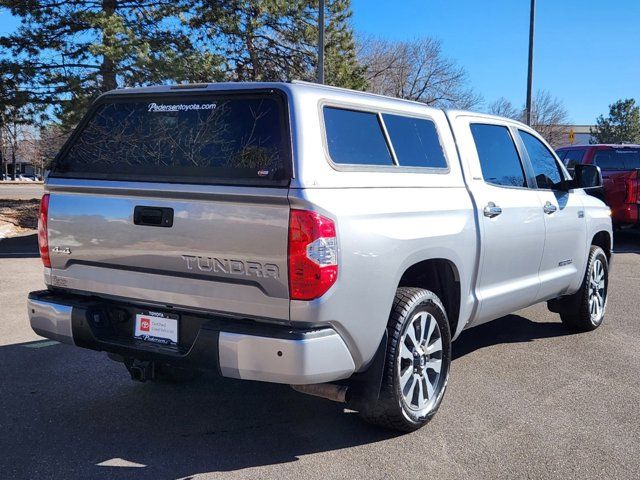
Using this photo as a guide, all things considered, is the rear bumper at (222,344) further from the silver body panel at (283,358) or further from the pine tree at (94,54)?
the pine tree at (94,54)

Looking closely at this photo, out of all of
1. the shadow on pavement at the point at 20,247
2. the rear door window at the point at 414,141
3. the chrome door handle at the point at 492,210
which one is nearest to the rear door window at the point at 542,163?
the chrome door handle at the point at 492,210

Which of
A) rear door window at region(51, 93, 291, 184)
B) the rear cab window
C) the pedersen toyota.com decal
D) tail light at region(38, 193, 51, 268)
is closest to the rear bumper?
tail light at region(38, 193, 51, 268)

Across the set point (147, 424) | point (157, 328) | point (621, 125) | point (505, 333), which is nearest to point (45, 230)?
point (157, 328)

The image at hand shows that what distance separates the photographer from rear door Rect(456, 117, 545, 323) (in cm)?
445

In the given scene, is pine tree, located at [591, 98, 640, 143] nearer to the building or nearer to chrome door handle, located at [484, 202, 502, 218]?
the building

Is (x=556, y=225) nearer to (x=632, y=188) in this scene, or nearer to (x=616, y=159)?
(x=632, y=188)

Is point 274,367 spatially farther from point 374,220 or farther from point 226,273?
point 374,220

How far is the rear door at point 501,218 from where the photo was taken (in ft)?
14.6

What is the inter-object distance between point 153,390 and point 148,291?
1.29 m

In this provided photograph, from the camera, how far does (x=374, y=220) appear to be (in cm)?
336

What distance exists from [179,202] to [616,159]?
39.2ft

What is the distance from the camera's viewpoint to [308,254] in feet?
9.93

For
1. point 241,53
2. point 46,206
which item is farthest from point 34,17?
point 46,206

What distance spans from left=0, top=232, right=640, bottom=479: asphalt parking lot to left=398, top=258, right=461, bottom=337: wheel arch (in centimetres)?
64
